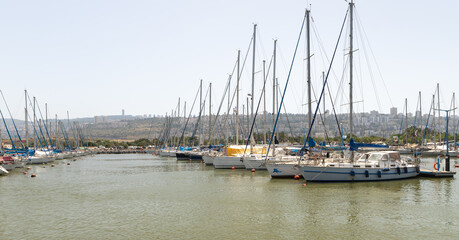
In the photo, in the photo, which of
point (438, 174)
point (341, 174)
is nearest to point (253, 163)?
point (341, 174)

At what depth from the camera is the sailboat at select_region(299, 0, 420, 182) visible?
39.1 metres

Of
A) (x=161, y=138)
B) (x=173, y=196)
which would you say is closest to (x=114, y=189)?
(x=173, y=196)

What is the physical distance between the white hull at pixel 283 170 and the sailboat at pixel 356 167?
162 centimetres

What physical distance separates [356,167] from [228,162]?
2449 cm

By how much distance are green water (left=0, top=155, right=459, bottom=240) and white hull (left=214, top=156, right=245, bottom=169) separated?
54.9ft

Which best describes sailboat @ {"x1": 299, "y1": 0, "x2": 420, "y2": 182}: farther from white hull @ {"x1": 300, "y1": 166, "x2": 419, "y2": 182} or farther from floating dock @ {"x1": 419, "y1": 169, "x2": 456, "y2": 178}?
floating dock @ {"x1": 419, "y1": 169, "x2": 456, "y2": 178}

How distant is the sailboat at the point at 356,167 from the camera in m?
39.1

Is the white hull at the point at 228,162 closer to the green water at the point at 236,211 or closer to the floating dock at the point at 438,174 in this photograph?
the green water at the point at 236,211

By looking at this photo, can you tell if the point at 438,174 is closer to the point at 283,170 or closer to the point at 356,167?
the point at 356,167

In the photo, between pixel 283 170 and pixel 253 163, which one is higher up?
pixel 283 170

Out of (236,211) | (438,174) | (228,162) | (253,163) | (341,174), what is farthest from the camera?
(228,162)

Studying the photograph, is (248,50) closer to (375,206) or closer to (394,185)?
(394,185)

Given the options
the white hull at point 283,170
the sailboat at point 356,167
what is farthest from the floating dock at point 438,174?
the white hull at point 283,170

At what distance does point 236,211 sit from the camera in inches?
1095
